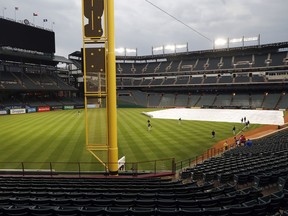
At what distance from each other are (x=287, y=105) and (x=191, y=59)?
41242 millimetres

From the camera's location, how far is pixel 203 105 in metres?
81.1

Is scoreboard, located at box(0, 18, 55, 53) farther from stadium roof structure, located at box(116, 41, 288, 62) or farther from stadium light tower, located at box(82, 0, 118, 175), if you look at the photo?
stadium light tower, located at box(82, 0, 118, 175)

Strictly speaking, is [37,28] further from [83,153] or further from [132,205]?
[132,205]

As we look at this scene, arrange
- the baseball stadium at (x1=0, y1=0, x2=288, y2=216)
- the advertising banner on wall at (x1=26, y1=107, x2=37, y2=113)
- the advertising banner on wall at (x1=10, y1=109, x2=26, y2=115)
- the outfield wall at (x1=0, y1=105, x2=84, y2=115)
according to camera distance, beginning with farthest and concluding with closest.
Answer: the advertising banner on wall at (x1=26, y1=107, x2=37, y2=113) < the advertising banner on wall at (x1=10, y1=109, x2=26, y2=115) < the outfield wall at (x1=0, y1=105, x2=84, y2=115) < the baseball stadium at (x1=0, y1=0, x2=288, y2=216)

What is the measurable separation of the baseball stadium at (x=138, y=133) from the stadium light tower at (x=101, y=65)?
61 millimetres

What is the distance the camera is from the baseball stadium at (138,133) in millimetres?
7262

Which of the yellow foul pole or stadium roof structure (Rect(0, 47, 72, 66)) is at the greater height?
stadium roof structure (Rect(0, 47, 72, 66))

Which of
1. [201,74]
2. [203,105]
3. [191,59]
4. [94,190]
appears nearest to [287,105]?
[203,105]

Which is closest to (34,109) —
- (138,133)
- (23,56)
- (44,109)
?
(44,109)

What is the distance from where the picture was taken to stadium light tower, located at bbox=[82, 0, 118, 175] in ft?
46.3

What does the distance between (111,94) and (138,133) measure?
1841 cm

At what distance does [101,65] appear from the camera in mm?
14523

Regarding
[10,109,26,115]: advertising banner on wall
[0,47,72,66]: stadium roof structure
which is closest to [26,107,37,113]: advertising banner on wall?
[10,109,26,115]: advertising banner on wall

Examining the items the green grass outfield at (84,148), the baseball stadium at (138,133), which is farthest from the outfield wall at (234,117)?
the green grass outfield at (84,148)
